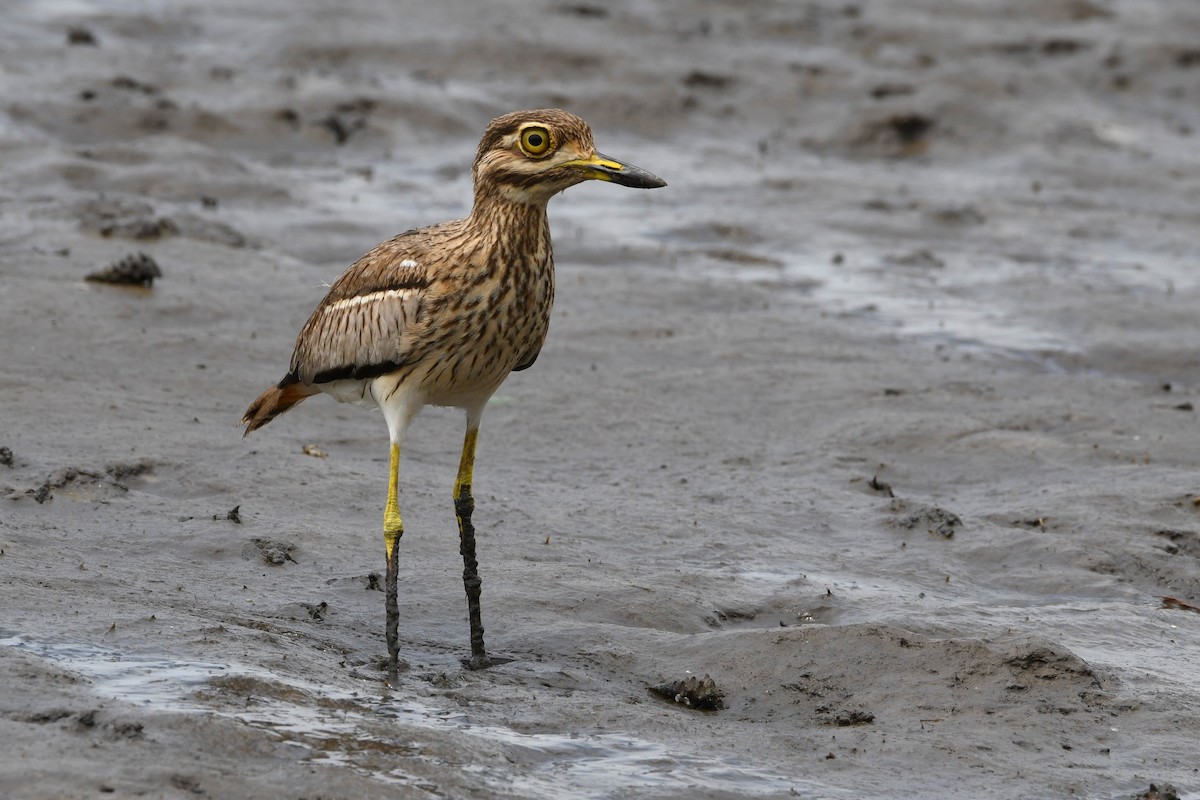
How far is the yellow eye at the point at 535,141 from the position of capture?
21.1 ft

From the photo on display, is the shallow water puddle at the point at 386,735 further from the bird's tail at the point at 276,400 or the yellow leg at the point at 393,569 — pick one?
the bird's tail at the point at 276,400

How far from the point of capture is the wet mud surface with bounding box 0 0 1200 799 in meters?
5.91

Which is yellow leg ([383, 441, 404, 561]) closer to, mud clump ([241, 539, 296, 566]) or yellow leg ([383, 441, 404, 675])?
yellow leg ([383, 441, 404, 675])

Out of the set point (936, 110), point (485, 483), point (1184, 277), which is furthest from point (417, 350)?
point (936, 110)

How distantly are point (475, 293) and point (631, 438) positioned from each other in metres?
3.20

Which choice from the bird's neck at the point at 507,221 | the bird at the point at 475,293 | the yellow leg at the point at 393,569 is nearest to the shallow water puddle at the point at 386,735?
the yellow leg at the point at 393,569

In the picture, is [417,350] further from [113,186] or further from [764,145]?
[764,145]

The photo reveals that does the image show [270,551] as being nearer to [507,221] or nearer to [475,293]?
[475,293]

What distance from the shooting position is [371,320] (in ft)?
21.7

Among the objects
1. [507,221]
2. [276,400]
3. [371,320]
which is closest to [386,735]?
[371,320]

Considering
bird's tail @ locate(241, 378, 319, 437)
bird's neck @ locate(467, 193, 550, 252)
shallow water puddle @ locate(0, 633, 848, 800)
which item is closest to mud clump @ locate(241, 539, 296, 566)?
bird's tail @ locate(241, 378, 319, 437)

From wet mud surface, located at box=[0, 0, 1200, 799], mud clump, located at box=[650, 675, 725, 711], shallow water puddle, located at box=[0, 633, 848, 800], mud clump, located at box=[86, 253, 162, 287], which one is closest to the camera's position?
shallow water puddle, located at box=[0, 633, 848, 800]

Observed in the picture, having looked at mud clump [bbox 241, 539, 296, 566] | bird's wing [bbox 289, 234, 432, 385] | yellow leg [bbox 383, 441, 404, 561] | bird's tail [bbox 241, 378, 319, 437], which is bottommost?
mud clump [bbox 241, 539, 296, 566]

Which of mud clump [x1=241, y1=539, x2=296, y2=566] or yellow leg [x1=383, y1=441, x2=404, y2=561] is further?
mud clump [x1=241, y1=539, x2=296, y2=566]
